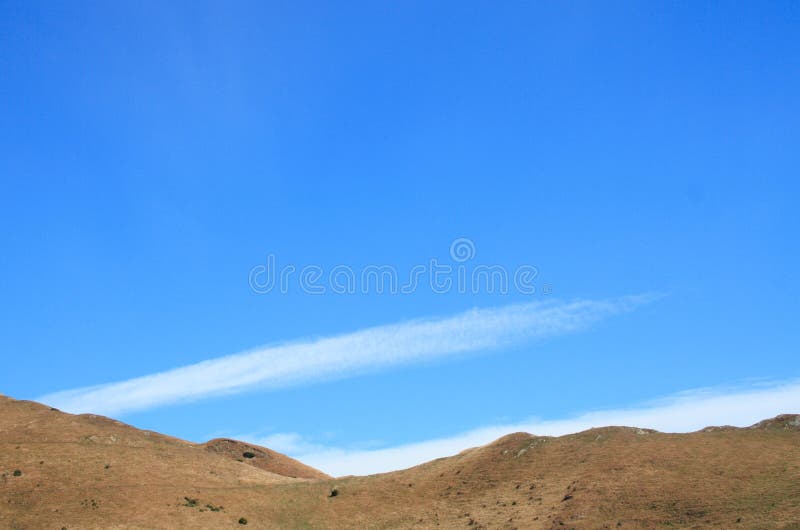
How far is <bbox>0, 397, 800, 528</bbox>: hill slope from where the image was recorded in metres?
58.3

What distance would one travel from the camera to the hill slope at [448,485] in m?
58.3

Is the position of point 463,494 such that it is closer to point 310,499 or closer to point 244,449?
point 310,499

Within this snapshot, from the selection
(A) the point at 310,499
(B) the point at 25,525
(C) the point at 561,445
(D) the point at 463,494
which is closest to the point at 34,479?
(B) the point at 25,525

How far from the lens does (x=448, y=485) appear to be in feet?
245

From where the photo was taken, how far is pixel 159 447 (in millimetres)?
84812

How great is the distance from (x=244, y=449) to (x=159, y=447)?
19.3 metres

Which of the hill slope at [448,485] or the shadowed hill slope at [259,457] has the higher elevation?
the shadowed hill slope at [259,457]

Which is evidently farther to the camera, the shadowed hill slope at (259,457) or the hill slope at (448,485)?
the shadowed hill slope at (259,457)

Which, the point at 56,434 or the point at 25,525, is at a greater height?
the point at 56,434

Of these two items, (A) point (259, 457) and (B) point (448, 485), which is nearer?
(B) point (448, 485)

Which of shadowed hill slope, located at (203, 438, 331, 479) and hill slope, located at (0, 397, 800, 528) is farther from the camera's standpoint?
shadowed hill slope, located at (203, 438, 331, 479)

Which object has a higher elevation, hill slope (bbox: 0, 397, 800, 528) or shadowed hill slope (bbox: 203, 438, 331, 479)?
shadowed hill slope (bbox: 203, 438, 331, 479)

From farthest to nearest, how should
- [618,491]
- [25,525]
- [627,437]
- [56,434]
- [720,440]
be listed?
[56,434]
[627,437]
[720,440]
[618,491]
[25,525]

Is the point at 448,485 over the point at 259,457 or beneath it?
beneath
